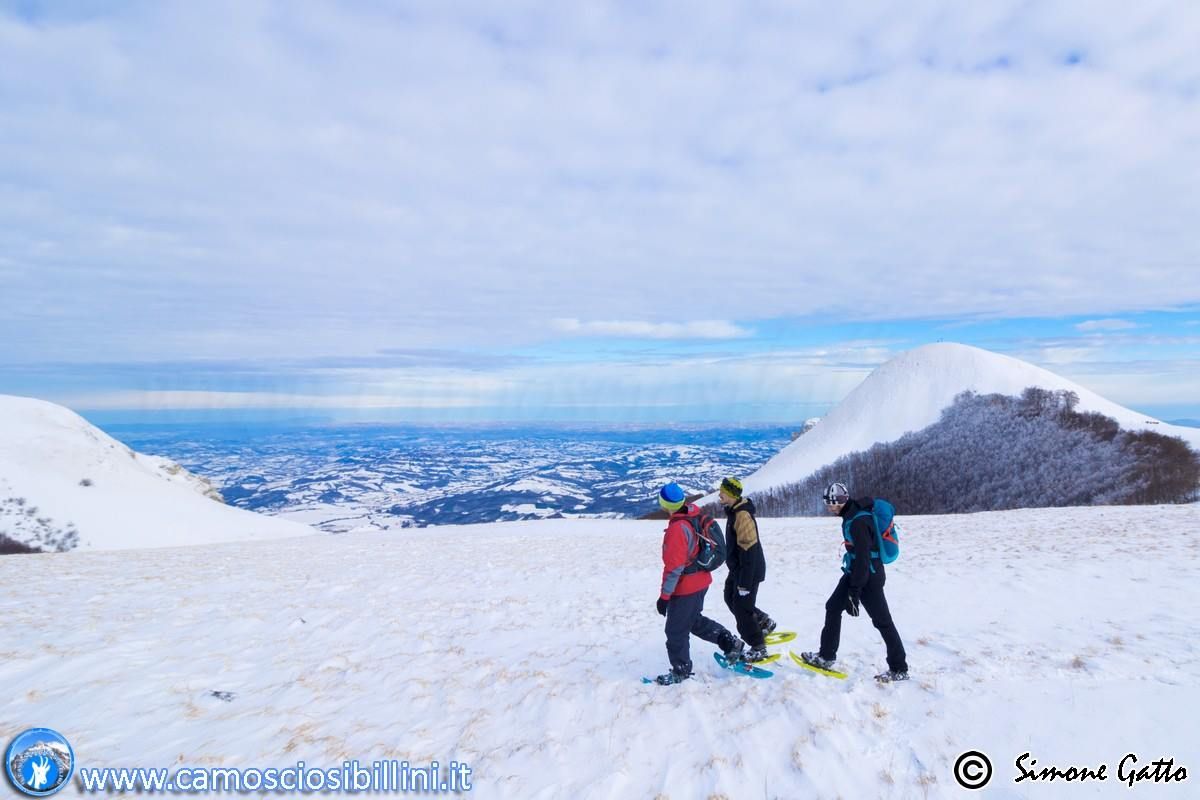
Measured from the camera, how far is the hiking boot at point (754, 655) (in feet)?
26.3

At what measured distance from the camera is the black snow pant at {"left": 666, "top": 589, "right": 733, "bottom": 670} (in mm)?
7746

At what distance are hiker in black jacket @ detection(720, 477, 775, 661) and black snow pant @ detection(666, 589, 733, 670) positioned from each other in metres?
0.41

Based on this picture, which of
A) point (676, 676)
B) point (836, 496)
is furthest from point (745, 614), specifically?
point (836, 496)

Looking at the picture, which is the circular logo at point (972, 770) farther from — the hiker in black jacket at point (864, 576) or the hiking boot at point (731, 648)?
the hiking boot at point (731, 648)

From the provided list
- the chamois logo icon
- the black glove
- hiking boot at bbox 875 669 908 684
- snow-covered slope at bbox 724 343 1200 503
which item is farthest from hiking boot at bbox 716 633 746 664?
snow-covered slope at bbox 724 343 1200 503

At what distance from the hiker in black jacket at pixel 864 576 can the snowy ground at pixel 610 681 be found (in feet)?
1.28

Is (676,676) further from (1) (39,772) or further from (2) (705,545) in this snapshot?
(1) (39,772)

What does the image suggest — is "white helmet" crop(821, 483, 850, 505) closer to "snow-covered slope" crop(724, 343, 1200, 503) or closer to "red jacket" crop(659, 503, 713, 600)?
"red jacket" crop(659, 503, 713, 600)

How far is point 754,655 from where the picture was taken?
8070mm

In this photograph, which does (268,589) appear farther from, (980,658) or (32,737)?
(980,658)

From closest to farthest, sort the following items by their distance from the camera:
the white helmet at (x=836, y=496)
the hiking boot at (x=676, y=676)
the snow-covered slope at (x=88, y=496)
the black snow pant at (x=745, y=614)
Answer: the white helmet at (x=836, y=496) → the hiking boot at (x=676, y=676) → the black snow pant at (x=745, y=614) → the snow-covered slope at (x=88, y=496)

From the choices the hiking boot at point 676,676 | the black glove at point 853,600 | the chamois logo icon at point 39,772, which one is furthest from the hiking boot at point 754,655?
the chamois logo icon at point 39,772

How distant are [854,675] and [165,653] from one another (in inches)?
444

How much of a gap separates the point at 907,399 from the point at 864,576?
95.6 meters
